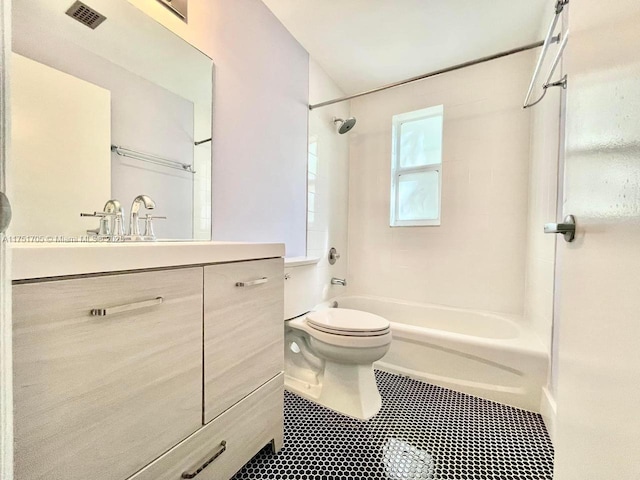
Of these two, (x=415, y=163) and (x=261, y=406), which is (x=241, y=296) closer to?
(x=261, y=406)

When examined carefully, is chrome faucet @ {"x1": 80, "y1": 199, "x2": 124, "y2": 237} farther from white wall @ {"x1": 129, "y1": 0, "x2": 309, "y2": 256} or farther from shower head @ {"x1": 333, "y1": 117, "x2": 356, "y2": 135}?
shower head @ {"x1": 333, "y1": 117, "x2": 356, "y2": 135}

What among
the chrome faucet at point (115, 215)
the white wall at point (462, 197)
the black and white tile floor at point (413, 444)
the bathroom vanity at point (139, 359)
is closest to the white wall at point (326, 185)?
the white wall at point (462, 197)

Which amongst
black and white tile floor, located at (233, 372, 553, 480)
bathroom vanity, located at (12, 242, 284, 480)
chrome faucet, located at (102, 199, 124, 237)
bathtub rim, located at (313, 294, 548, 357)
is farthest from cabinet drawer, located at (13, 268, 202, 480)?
bathtub rim, located at (313, 294, 548, 357)

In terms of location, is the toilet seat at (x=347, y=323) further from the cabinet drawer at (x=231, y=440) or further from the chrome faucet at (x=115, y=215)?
the chrome faucet at (x=115, y=215)

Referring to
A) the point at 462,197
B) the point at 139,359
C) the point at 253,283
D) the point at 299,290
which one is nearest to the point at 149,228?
the point at 253,283

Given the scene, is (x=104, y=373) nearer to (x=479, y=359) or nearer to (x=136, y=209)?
(x=136, y=209)

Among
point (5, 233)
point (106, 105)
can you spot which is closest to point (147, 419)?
point (5, 233)

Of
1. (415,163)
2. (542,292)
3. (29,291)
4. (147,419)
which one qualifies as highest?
(415,163)

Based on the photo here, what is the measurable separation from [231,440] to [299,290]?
0.87 meters

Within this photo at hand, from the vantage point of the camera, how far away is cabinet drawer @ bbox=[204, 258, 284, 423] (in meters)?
0.84

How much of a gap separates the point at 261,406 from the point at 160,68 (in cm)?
144

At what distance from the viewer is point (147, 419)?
68cm

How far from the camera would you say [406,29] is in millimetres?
1832

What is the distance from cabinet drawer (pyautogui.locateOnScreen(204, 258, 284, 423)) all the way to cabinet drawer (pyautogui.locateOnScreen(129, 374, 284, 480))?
41mm
